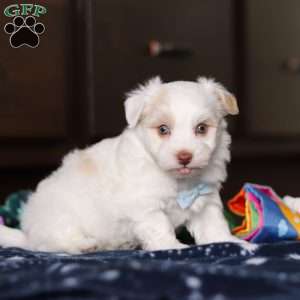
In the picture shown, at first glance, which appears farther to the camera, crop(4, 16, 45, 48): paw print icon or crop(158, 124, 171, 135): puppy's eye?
crop(4, 16, 45, 48): paw print icon

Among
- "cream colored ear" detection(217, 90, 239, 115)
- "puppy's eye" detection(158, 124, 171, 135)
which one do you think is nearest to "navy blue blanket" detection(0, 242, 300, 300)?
"puppy's eye" detection(158, 124, 171, 135)

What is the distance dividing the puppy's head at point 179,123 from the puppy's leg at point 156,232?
15 centimetres

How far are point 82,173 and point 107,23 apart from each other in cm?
105

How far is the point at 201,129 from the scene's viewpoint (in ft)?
6.08

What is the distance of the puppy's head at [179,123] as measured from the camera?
1.77 metres

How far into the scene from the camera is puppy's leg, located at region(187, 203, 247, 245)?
1.95 m

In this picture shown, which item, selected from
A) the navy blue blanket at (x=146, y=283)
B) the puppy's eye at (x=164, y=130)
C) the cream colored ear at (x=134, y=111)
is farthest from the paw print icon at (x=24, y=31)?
the navy blue blanket at (x=146, y=283)

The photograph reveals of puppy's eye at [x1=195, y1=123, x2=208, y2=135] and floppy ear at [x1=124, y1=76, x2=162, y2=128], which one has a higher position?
floppy ear at [x1=124, y1=76, x2=162, y2=128]

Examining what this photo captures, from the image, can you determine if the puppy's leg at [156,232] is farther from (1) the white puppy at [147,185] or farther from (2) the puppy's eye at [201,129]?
(2) the puppy's eye at [201,129]

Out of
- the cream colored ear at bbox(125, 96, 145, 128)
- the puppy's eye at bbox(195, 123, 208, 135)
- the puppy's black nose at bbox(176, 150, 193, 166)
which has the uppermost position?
the cream colored ear at bbox(125, 96, 145, 128)

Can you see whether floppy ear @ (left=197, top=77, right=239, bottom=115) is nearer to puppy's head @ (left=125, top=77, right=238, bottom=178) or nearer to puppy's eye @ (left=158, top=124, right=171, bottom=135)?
puppy's head @ (left=125, top=77, right=238, bottom=178)

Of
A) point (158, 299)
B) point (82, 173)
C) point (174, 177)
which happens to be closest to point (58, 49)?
point (82, 173)

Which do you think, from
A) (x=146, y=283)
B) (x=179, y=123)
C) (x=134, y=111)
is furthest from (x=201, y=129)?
(x=146, y=283)

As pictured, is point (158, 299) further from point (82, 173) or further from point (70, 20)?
point (70, 20)
